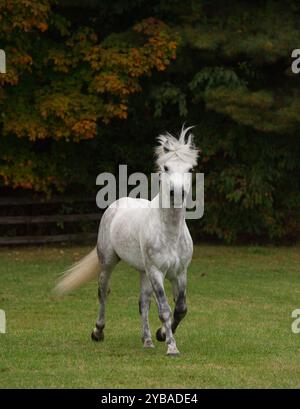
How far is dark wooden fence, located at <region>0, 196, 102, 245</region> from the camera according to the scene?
66.3 ft

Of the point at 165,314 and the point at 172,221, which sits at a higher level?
the point at 172,221

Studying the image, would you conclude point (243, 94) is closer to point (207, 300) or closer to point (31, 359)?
point (207, 300)

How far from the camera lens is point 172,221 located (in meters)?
9.05

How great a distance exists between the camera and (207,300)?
537 inches

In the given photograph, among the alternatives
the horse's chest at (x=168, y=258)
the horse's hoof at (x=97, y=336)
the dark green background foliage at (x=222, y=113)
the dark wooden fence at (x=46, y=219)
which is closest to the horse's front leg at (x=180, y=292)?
the horse's chest at (x=168, y=258)

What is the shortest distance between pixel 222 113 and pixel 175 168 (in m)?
10.6

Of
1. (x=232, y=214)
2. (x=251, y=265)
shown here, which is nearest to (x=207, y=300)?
(x=251, y=265)

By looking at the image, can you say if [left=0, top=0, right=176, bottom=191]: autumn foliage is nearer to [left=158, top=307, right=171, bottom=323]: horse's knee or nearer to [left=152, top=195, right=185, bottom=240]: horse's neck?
[left=152, top=195, right=185, bottom=240]: horse's neck

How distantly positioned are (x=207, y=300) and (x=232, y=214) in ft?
22.4

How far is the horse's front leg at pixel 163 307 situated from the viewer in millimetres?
8977

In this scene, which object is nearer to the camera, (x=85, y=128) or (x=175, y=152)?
(x=175, y=152)

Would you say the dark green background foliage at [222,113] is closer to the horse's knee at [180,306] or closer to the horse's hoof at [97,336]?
the horse's hoof at [97,336]

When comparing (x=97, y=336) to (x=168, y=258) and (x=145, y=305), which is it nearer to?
(x=145, y=305)

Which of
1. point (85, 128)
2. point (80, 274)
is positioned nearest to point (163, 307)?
point (80, 274)
